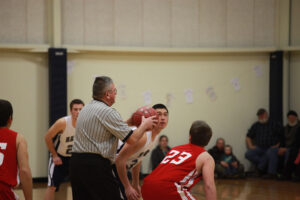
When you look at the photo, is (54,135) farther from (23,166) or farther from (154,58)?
(154,58)

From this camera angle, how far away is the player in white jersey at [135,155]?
4.08 m

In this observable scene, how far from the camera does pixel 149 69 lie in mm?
9680

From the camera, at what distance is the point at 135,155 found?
15.2 feet

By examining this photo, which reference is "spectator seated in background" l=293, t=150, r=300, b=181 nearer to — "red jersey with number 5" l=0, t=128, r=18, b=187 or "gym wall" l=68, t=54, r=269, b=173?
"gym wall" l=68, t=54, r=269, b=173

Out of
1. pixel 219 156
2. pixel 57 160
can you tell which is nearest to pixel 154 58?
pixel 219 156

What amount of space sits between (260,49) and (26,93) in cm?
535

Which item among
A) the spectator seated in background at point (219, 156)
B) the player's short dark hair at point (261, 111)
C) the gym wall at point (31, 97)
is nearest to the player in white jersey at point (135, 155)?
the gym wall at point (31, 97)

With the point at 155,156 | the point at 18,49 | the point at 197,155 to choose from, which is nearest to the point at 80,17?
the point at 18,49

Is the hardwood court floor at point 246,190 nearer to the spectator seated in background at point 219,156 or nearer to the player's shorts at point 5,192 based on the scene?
the spectator seated in background at point 219,156

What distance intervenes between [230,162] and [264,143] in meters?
0.90

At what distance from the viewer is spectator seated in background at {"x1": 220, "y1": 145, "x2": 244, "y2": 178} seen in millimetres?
9408

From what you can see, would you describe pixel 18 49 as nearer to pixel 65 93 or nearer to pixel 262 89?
pixel 65 93

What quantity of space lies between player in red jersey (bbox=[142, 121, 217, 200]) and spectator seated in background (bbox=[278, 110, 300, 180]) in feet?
19.5

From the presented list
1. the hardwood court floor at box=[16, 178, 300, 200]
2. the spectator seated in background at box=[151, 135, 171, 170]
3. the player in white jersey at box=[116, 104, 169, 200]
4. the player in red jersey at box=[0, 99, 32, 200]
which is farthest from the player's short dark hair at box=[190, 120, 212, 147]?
the spectator seated in background at box=[151, 135, 171, 170]
